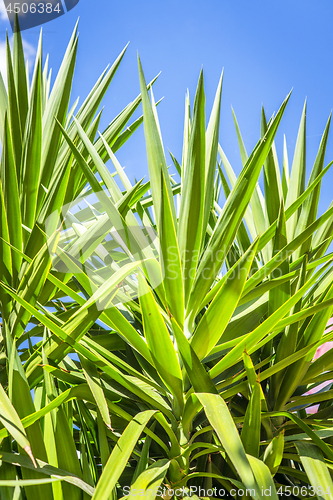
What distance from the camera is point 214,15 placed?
1.66m

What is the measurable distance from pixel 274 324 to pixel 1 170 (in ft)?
2.33

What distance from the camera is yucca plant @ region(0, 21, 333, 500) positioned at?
0.53m

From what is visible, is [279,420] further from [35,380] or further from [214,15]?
[214,15]

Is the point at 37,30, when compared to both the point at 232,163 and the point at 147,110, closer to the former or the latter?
the point at 147,110

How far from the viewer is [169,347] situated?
1.92 ft

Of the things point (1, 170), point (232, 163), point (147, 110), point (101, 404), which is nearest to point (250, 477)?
point (101, 404)

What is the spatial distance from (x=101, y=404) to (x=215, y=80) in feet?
2.48

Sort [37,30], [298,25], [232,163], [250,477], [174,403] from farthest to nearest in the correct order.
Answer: [298,25] < [232,163] < [37,30] < [174,403] < [250,477]

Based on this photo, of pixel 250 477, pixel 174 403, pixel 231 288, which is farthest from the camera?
pixel 174 403

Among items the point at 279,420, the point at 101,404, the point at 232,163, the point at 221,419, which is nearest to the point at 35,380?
the point at 101,404

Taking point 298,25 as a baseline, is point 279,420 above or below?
below

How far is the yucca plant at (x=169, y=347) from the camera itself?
531mm

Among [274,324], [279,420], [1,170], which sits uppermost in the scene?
[1,170]

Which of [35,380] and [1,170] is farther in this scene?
[1,170]
